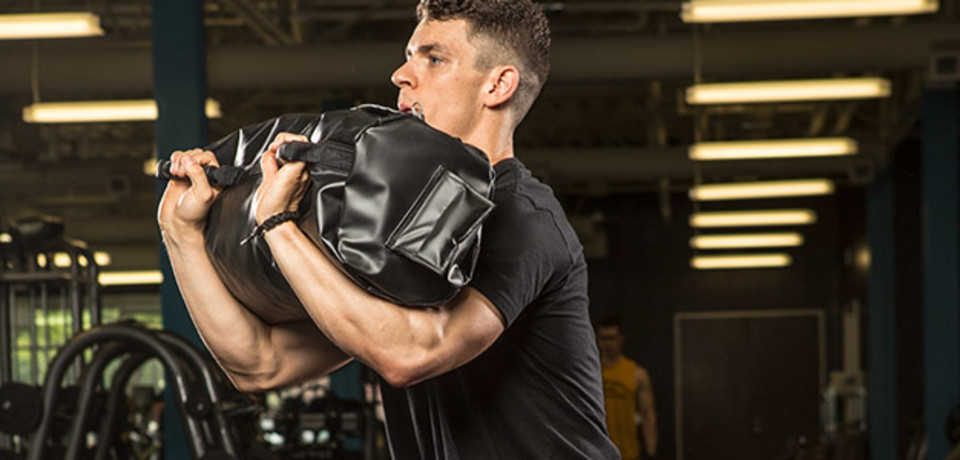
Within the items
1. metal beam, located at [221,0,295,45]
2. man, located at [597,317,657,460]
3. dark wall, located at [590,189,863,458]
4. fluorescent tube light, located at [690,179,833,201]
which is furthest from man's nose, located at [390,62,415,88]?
dark wall, located at [590,189,863,458]

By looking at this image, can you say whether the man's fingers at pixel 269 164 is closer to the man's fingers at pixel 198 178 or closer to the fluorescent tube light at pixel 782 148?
the man's fingers at pixel 198 178

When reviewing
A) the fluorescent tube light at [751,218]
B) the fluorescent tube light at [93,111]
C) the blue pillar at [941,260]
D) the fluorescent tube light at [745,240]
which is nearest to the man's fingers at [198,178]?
the fluorescent tube light at [93,111]

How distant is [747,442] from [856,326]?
217 cm

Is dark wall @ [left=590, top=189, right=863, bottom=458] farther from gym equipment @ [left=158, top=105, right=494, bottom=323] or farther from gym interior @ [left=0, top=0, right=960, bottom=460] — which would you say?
gym equipment @ [left=158, top=105, right=494, bottom=323]

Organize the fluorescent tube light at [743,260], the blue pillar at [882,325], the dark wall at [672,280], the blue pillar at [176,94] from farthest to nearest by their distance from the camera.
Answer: the dark wall at [672,280], the fluorescent tube light at [743,260], the blue pillar at [882,325], the blue pillar at [176,94]

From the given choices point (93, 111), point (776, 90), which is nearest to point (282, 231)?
point (776, 90)

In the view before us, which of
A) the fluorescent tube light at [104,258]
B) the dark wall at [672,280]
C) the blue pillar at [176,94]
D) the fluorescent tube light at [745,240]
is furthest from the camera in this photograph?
the dark wall at [672,280]

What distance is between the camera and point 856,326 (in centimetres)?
1534

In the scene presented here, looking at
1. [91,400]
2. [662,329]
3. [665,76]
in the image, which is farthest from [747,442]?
[91,400]

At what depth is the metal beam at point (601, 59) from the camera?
24.4 feet

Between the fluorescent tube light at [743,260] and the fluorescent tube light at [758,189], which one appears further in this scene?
the fluorescent tube light at [743,260]

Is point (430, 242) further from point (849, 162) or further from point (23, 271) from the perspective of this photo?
point (849, 162)

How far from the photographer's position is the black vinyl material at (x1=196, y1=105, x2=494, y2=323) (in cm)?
124

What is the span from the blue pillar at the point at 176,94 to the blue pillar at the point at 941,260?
5.09 meters
